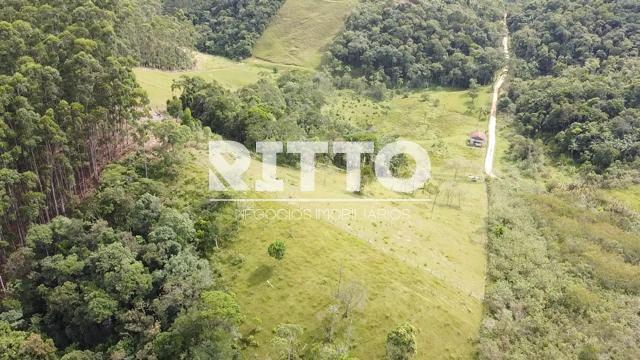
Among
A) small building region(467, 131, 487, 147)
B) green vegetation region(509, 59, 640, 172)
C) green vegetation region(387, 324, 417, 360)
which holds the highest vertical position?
green vegetation region(509, 59, 640, 172)

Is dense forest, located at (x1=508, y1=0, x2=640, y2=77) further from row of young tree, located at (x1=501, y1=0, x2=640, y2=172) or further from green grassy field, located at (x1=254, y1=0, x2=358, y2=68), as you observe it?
green grassy field, located at (x1=254, y1=0, x2=358, y2=68)

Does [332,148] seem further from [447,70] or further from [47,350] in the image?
[447,70]

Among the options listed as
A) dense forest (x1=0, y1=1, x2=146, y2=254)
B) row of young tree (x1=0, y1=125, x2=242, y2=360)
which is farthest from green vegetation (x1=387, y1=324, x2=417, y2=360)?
dense forest (x1=0, y1=1, x2=146, y2=254)

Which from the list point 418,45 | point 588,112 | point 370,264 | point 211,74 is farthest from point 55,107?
point 418,45

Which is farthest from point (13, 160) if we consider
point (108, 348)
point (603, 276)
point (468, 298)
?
point (603, 276)

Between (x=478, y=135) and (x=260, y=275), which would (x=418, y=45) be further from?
(x=260, y=275)

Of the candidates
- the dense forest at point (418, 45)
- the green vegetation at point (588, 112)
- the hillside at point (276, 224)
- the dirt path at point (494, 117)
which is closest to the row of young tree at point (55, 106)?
the hillside at point (276, 224)
